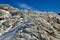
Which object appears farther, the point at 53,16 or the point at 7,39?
the point at 53,16

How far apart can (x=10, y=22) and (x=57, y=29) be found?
950cm

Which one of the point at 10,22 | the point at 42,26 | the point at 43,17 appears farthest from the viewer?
the point at 10,22

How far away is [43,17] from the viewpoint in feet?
51.6

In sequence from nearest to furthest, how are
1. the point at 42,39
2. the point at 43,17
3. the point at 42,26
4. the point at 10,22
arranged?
the point at 42,39, the point at 42,26, the point at 43,17, the point at 10,22

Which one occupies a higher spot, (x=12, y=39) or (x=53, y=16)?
(x=53, y=16)

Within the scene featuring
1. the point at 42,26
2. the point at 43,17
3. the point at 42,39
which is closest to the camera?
the point at 42,39

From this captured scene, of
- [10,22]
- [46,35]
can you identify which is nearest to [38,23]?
[46,35]

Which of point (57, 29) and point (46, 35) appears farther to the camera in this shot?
point (57, 29)

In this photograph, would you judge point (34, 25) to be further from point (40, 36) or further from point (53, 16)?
point (53, 16)

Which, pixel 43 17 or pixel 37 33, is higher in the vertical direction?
pixel 43 17

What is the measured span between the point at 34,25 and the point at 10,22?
916 cm

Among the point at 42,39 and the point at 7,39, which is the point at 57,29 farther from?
the point at 7,39

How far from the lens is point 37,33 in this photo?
45.4 ft

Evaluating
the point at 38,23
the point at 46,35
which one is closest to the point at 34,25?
the point at 38,23
